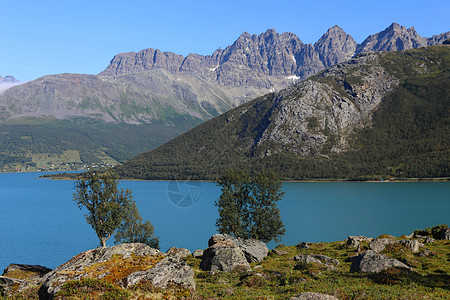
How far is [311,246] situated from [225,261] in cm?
2304

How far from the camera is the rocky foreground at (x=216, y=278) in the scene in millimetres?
19656

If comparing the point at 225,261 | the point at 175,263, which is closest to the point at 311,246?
the point at 225,261

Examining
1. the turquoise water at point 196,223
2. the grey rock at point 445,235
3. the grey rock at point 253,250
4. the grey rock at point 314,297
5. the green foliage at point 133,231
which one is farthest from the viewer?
the turquoise water at point 196,223

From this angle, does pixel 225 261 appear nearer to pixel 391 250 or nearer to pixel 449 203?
pixel 391 250

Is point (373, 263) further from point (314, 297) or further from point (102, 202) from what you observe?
point (102, 202)

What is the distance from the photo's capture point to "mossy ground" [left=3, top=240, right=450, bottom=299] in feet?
61.1

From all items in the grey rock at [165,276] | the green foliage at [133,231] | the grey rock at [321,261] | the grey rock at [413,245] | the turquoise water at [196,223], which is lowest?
the turquoise water at [196,223]

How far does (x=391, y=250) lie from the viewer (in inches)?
1607

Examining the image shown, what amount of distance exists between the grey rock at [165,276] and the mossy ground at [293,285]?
505 mm

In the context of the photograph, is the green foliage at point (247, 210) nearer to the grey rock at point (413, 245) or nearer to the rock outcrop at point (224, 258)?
the rock outcrop at point (224, 258)

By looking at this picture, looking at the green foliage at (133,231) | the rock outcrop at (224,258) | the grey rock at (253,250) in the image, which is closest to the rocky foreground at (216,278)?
the rock outcrop at (224,258)

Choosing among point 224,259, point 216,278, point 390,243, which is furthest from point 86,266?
point 390,243

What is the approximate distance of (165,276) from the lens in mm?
21156

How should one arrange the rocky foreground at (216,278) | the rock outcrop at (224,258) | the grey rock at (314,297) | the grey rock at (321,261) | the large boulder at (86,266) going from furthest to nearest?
1. the rock outcrop at (224,258)
2. the grey rock at (321,261)
3. the grey rock at (314,297)
4. the rocky foreground at (216,278)
5. the large boulder at (86,266)
